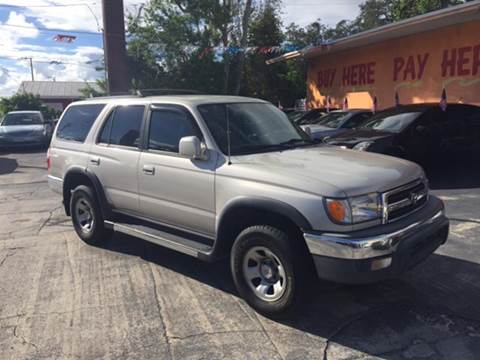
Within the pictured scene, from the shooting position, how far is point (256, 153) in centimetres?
434

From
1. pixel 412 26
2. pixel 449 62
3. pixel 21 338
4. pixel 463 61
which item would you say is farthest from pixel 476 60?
pixel 21 338

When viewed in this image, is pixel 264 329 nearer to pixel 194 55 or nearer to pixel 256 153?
pixel 256 153

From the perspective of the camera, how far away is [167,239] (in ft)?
15.2

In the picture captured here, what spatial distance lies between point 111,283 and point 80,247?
142 centimetres

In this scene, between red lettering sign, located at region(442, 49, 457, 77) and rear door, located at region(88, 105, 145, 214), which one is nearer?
rear door, located at region(88, 105, 145, 214)

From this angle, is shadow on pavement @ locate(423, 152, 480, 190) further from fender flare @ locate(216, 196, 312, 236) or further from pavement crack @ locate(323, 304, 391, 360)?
fender flare @ locate(216, 196, 312, 236)

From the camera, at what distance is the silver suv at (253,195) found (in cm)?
346

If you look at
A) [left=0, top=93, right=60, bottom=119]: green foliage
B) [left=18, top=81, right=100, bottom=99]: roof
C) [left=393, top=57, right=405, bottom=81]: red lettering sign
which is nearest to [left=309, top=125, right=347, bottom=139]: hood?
[left=393, top=57, right=405, bottom=81]: red lettering sign

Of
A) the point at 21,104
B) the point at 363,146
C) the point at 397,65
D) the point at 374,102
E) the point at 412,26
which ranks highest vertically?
the point at 412,26

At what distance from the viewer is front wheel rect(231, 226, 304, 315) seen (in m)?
3.63

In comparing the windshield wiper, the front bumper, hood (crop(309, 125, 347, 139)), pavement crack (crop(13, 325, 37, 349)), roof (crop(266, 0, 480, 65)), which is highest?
roof (crop(266, 0, 480, 65))

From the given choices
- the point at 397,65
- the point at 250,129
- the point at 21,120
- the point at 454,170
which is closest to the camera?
the point at 250,129

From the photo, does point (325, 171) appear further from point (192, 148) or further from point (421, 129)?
point (421, 129)

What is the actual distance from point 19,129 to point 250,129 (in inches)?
592
